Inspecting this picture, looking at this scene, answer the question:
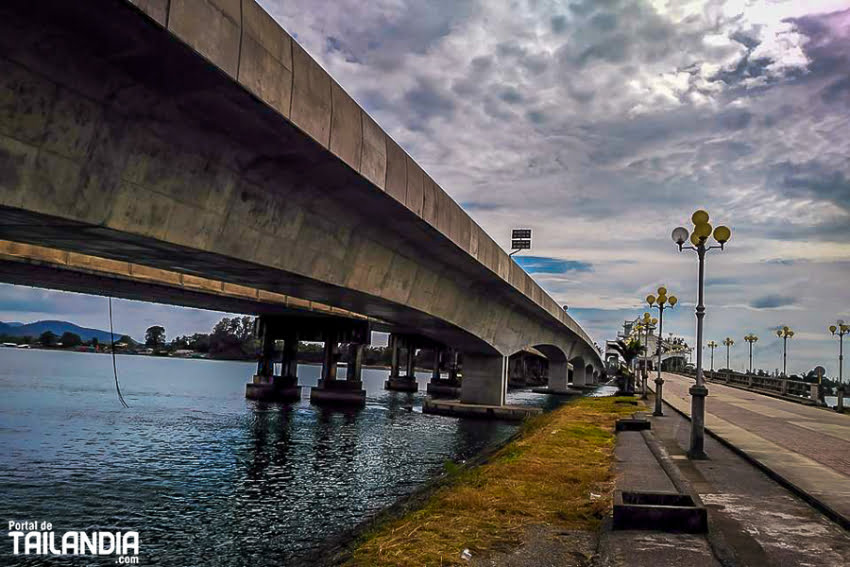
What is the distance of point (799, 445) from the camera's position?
18.1 metres

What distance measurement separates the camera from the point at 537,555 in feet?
24.5

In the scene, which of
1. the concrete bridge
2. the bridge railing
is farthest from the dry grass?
the bridge railing

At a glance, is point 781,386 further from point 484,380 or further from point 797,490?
point 797,490

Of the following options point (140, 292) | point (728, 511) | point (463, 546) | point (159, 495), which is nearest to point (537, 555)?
point (463, 546)

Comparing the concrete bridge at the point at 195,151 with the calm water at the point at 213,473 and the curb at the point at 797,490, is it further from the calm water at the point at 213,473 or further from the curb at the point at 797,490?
the curb at the point at 797,490

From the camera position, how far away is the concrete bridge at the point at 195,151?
802 cm

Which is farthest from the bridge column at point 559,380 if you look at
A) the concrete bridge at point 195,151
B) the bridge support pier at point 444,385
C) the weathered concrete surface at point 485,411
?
the concrete bridge at point 195,151

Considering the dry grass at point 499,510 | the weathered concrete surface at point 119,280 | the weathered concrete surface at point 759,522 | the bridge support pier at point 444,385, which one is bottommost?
the bridge support pier at point 444,385

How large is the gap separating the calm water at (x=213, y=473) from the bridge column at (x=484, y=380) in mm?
3879

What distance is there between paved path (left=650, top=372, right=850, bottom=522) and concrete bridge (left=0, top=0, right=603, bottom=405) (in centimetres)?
1004

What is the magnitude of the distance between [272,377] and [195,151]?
4920cm

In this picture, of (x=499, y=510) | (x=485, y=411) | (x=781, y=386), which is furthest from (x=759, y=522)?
(x=781, y=386)

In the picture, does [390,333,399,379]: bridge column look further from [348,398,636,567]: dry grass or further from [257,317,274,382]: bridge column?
[348,398,636,567]: dry grass

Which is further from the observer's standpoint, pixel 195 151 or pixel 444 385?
pixel 444 385
